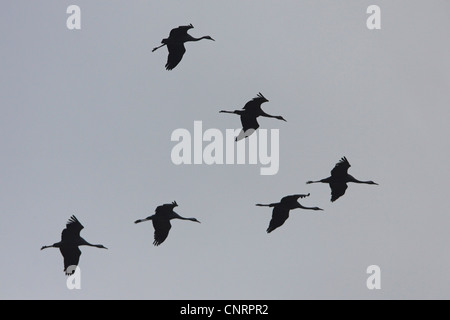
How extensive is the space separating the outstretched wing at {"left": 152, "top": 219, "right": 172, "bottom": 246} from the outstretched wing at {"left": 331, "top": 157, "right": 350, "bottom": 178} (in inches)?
203

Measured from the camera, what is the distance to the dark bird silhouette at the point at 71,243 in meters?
36.5

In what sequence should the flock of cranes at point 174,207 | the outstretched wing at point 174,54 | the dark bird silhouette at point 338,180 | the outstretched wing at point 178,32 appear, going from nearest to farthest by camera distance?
the flock of cranes at point 174,207
the outstretched wing at point 178,32
the outstretched wing at point 174,54
the dark bird silhouette at point 338,180

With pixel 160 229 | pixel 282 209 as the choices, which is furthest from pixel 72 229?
pixel 282 209

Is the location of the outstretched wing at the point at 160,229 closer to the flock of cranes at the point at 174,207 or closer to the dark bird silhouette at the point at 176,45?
the flock of cranes at the point at 174,207

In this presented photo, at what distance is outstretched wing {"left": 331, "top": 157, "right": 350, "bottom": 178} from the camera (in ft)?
124

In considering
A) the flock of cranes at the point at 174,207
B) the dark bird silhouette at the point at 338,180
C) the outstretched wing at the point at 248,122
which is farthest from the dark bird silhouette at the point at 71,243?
the dark bird silhouette at the point at 338,180

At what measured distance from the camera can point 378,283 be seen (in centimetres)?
4584

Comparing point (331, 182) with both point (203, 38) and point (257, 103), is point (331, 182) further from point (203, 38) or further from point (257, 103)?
point (203, 38)

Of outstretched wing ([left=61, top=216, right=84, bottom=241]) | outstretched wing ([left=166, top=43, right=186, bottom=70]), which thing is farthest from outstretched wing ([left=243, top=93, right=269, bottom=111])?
outstretched wing ([left=61, top=216, right=84, bottom=241])

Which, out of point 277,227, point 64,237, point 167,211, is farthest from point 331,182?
point 64,237

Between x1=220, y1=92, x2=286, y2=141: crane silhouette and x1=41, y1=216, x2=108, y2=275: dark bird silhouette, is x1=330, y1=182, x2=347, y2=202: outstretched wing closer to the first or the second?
x1=220, y1=92, x2=286, y2=141: crane silhouette

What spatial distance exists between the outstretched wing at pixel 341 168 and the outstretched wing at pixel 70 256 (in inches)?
312
